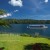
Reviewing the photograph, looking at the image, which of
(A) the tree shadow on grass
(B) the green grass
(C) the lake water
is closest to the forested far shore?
(C) the lake water

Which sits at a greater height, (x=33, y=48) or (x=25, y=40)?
(x=25, y=40)

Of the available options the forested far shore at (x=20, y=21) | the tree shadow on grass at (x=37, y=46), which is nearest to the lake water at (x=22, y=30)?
the forested far shore at (x=20, y=21)

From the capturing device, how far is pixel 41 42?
2.52 metres

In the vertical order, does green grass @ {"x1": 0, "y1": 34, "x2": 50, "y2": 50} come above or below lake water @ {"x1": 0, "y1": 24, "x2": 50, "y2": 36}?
below

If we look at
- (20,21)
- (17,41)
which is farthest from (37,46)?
(20,21)

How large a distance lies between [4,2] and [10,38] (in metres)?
0.70

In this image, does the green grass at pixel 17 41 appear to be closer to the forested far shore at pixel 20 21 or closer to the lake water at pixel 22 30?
the lake water at pixel 22 30

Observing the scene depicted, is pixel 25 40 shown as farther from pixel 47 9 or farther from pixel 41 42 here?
pixel 47 9

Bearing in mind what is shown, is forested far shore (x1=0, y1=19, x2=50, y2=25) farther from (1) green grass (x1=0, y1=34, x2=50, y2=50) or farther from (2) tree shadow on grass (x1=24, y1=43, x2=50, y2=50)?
(2) tree shadow on grass (x1=24, y1=43, x2=50, y2=50)

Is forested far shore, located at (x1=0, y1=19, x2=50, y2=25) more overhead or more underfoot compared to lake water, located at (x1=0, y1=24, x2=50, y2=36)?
more overhead

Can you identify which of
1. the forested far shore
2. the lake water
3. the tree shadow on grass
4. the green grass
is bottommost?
the tree shadow on grass

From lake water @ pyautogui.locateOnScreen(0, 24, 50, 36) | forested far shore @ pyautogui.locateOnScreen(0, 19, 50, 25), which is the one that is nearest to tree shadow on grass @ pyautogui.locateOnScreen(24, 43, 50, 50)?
lake water @ pyautogui.locateOnScreen(0, 24, 50, 36)

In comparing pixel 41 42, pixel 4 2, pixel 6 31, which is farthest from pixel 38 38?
pixel 4 2

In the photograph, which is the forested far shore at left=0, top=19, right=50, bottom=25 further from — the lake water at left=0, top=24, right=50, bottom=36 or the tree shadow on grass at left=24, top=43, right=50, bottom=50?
the tree shadow on grass at left=24, top=43, right=50, bottom=50
